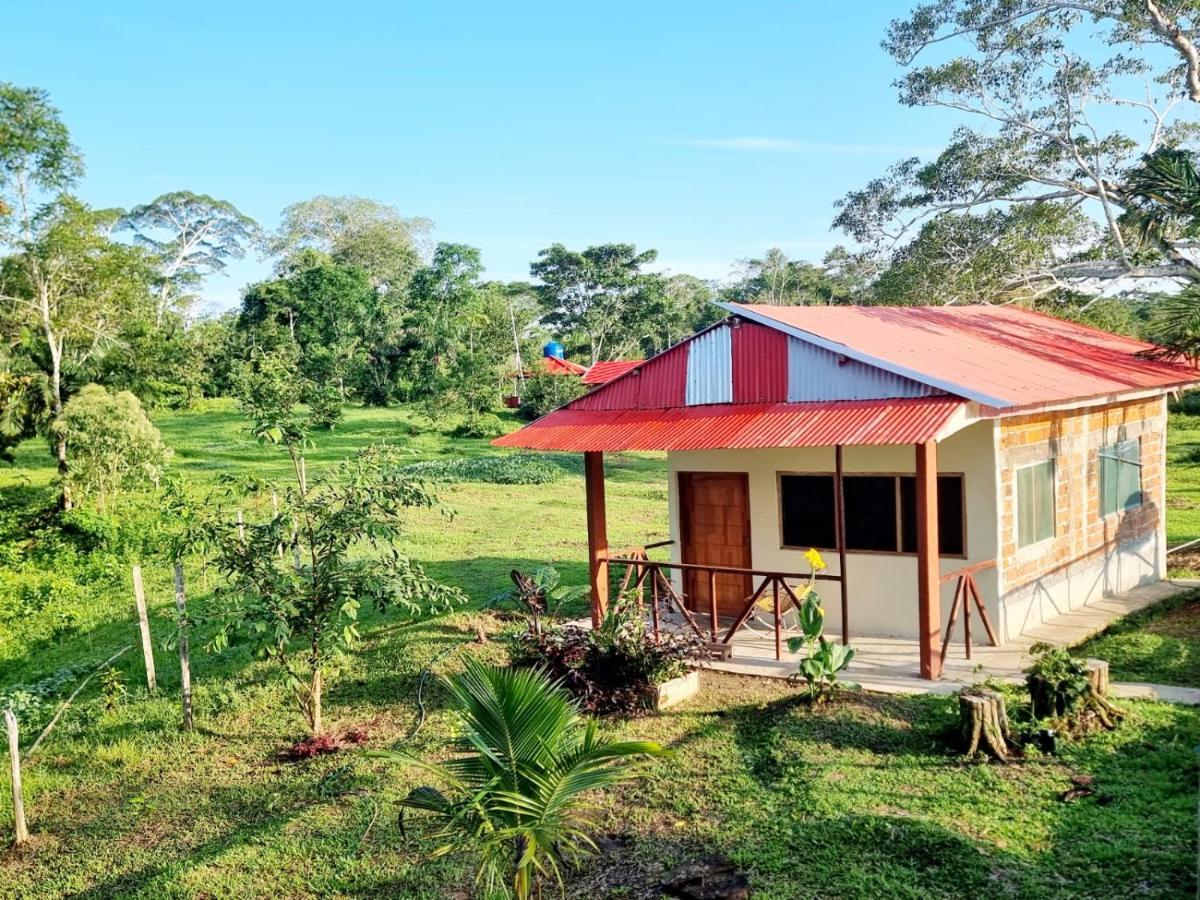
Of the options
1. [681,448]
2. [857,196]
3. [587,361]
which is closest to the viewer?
[681,448]

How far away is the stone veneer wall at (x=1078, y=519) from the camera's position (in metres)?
9.89

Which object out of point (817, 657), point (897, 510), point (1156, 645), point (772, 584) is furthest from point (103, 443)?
point (1156, 645)

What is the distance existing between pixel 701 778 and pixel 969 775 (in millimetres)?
1883

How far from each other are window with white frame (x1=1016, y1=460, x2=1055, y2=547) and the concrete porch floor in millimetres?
1049

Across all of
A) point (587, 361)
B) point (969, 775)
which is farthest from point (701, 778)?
point (587, 361)

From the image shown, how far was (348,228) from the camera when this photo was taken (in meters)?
64.2

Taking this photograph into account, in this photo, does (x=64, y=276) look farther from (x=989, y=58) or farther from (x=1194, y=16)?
(x=1194, y=16)

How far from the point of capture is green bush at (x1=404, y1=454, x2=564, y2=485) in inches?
1044

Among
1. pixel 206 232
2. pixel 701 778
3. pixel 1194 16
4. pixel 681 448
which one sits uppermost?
pixel 206 232

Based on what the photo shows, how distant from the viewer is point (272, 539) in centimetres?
771

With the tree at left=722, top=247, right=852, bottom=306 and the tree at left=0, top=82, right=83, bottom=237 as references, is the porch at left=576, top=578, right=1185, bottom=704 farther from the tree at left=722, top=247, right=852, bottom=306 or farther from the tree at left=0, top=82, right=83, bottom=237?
the tree at left=722, top=247, right=852, bottom=306

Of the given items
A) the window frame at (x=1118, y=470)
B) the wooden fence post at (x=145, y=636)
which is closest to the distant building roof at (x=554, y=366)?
the window frame at (x=1118, y=470)

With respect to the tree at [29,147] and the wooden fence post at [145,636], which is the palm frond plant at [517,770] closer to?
the wooden fence post at [145,636]

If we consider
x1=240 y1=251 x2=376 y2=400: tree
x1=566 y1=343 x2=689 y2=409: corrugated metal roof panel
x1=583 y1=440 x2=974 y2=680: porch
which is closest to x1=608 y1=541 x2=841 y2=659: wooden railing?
x1=583 y1=440 x2=974 y2=680: porch
